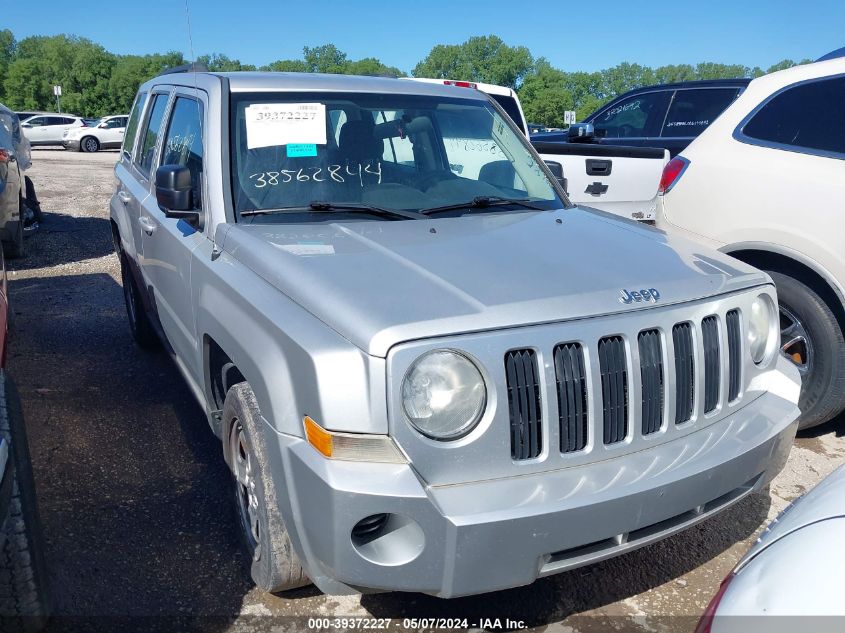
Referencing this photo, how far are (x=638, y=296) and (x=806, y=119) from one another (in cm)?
258

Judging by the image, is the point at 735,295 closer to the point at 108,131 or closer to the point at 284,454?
the point at 284,454

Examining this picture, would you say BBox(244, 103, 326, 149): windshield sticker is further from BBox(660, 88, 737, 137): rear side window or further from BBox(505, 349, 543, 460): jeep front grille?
BBox(660, 88, 737, 137): rear side window

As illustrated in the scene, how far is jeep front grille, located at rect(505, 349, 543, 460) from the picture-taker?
2.16m

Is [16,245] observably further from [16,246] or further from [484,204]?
[484,204]

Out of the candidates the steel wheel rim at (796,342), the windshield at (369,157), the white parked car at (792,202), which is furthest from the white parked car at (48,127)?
the steel wheel rim at (796,342)

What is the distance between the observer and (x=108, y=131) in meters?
31.2

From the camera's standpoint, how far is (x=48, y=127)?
30656mm

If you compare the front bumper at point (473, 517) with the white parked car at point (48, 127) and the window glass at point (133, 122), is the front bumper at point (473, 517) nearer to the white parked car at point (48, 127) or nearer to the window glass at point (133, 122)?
the window glass at point (133, 122)

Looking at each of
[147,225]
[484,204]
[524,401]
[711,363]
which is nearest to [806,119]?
[484,204]

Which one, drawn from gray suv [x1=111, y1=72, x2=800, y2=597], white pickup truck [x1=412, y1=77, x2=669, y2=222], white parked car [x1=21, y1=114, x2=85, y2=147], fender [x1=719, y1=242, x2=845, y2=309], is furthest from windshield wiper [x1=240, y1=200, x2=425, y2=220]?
white parked car [x1=21, y1=114, x2=85, y2=147]

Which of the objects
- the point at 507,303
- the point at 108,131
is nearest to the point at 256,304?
the point at 507,303

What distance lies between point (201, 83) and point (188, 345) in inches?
52.4

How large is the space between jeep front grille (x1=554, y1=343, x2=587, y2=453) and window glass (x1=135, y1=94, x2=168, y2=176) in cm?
313

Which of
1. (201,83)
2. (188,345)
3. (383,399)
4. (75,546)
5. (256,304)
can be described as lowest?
(75,546)
